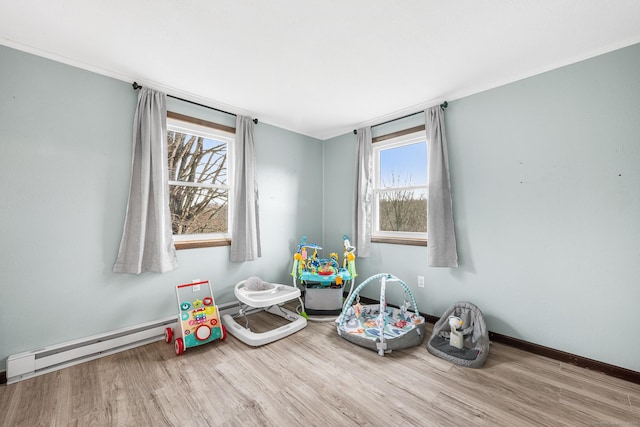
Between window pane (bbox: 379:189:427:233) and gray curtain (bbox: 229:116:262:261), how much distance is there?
5.52 ft

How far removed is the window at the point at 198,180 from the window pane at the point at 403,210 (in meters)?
1.98

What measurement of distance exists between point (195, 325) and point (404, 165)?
2.87 m

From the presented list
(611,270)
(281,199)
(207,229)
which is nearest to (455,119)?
(611,270)

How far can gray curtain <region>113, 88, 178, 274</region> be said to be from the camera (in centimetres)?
219

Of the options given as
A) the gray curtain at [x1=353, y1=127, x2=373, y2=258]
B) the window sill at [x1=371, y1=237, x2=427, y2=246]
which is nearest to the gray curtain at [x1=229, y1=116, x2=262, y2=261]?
the gray curtain at [x1=353, y1=127, x2=373, y2=258]

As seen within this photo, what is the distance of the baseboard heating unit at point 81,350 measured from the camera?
1761 mm

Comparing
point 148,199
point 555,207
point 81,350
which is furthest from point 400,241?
A: point 81,350

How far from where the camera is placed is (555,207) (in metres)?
2.05

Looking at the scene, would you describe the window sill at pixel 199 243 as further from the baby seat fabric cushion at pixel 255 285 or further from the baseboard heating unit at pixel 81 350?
the baseboard heating unit at pixel 81 350

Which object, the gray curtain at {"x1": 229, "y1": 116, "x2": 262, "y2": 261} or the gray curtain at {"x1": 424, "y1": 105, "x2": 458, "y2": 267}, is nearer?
the gray curtain at {"x1": 424, "y1": 105, "x2": 458, "y2": 267}

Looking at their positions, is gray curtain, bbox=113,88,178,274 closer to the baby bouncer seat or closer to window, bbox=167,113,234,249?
window, bbox=167,113,234,249

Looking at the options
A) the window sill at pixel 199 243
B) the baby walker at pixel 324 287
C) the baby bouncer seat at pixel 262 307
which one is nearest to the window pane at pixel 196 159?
the window sill at pixel 199 243

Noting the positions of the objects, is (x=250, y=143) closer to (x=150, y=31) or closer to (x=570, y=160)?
(x=150, y=31)

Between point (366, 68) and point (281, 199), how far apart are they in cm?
193
